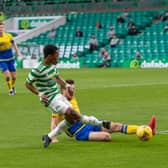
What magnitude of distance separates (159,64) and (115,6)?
40.5 ft

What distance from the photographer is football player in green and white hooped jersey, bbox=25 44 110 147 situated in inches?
456

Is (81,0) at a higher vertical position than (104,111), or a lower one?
lower

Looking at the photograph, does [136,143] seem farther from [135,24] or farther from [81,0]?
[81,0]

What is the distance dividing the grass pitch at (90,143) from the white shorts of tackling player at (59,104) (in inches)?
24.2

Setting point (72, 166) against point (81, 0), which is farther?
point (81, 0)

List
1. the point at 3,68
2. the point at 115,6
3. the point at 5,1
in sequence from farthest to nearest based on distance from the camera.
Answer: the point at 5,1, the point at 115,6, the point at 3,68

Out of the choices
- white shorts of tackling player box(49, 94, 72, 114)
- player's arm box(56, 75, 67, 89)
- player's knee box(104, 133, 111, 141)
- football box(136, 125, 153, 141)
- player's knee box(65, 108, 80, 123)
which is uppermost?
player's arm box(56, 75, 67, 89)

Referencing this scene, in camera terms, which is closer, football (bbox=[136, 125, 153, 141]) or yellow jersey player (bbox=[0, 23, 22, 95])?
football (bbox=[136, 125, 153, 141])

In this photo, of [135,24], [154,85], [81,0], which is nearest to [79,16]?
[81,0]

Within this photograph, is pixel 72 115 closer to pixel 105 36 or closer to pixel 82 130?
pixel 82 130

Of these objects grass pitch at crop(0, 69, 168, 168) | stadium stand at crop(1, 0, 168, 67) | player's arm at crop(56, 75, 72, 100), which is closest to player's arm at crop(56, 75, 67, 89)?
player's arm at crop(56, 75, 72, 100)

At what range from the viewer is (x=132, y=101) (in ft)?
65.0

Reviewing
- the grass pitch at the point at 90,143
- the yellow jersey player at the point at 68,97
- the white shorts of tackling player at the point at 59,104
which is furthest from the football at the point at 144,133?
the yellow jersey player at the point at 68,97

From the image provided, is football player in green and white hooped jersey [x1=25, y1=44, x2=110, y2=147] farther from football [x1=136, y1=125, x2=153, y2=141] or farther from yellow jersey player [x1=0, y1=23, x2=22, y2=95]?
yellow jersey player [x1=0, y1=23, x2=22, y2=95]
